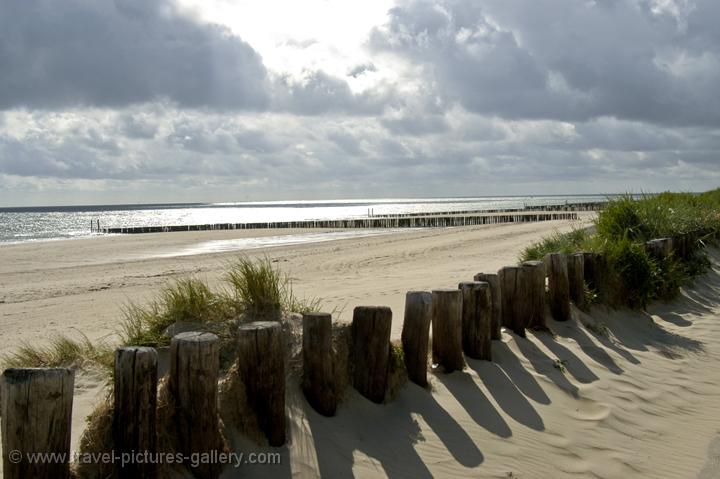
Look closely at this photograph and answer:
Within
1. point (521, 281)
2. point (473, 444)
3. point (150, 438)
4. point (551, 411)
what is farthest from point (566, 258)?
point (150, 438)

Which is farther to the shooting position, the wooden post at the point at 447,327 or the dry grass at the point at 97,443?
the wooden post at the point at 447,327

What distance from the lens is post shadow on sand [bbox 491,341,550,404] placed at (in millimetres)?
5207

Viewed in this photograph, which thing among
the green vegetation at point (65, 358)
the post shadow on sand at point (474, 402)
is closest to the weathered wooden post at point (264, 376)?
the green vegetation at point (65, 358)

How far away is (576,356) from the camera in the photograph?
20.5 feet

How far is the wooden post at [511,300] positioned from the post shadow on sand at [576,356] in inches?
12.8

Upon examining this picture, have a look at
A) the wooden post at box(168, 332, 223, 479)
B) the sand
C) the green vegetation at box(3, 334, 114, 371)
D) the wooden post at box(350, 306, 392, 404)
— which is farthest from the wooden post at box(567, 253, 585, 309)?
the green vegetation at box(3, 334, 114, 371)

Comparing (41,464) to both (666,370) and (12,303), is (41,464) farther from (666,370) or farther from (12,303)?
(12,303)

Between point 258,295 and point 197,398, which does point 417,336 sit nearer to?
point 258,295

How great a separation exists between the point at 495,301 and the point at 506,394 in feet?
3.49

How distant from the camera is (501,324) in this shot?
630 cm

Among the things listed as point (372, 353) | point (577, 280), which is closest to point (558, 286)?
point (577, 280)

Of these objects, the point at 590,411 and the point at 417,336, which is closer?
the point at 417,336

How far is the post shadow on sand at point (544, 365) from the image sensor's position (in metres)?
5.50

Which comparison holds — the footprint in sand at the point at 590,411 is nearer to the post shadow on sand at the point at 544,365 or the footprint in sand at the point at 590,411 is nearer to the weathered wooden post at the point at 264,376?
the post shadow on sand at the point at 544,365
